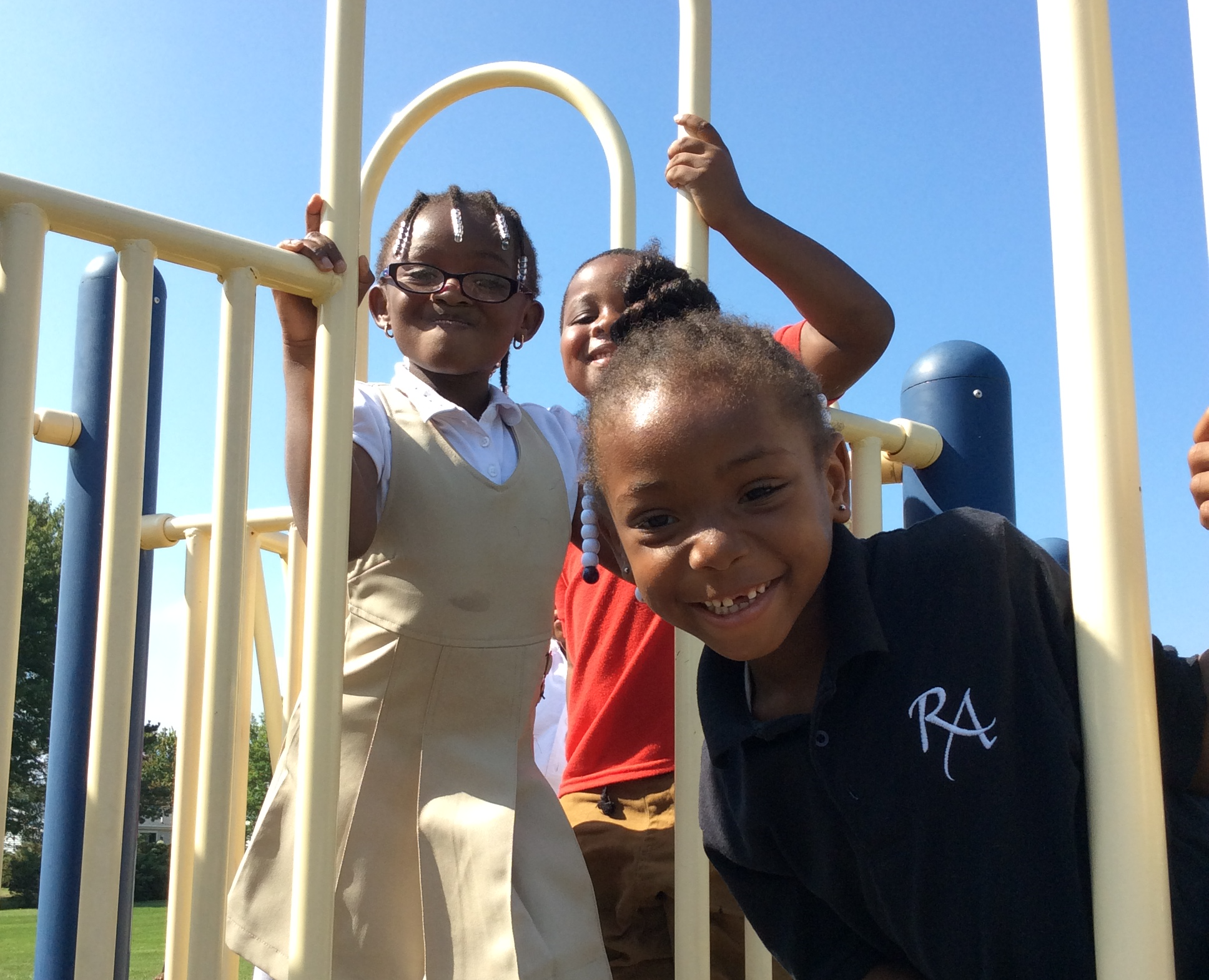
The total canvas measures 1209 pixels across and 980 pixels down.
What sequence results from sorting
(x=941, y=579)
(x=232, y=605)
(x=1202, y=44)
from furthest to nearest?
(x=232, y=605) → (x=941, y=579) → (x=1202, y=44)

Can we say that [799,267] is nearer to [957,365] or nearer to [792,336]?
[792,336]

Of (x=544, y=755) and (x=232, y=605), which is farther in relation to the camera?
(x=544, y=755)

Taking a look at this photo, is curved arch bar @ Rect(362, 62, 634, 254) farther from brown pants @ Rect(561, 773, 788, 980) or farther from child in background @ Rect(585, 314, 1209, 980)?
brown pants @ Rect(561, 773, 788, 980)

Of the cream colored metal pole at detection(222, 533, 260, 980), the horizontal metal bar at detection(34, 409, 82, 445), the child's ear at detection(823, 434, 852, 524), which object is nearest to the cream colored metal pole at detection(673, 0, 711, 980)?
the child's ear at detection(823, 434, 852, 524)

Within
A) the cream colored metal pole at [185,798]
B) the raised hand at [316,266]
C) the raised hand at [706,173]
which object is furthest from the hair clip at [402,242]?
the cream colored metal pole at [185,798]

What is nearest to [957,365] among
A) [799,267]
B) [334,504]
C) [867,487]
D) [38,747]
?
[867,487]

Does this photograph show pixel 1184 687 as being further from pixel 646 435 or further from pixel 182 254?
pixel 182 254

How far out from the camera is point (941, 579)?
138cm

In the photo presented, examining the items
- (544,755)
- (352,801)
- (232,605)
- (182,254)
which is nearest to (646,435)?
(232,605)

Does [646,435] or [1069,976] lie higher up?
[646,435]

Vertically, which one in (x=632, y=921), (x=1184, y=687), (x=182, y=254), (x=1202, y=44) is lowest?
(x=632, y=921)

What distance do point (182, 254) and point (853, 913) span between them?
4.15 ft

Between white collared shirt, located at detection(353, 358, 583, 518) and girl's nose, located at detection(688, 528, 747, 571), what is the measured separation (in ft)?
2.37

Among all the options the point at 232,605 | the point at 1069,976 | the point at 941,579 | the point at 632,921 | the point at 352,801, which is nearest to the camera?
the point at 1069,976
